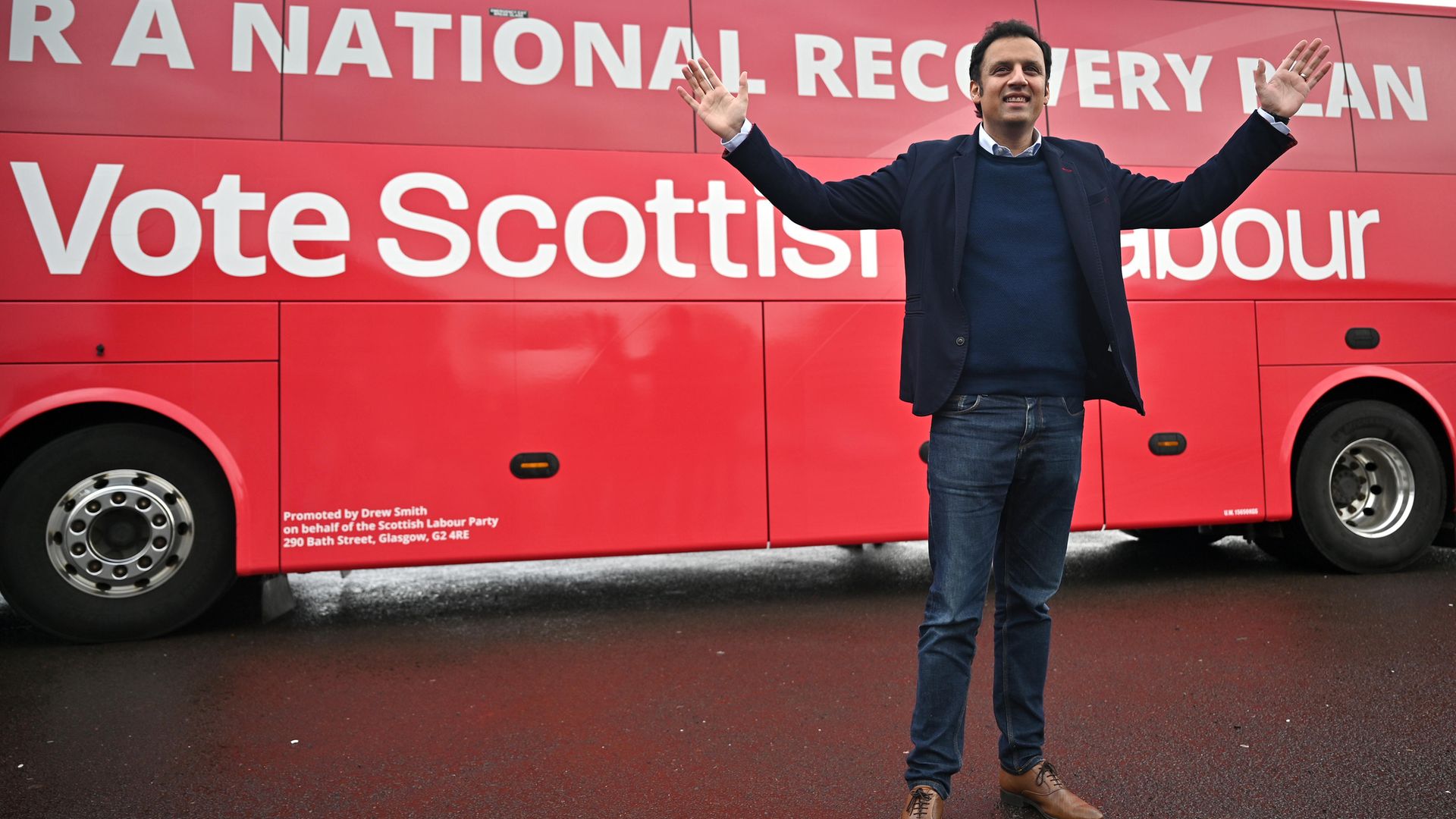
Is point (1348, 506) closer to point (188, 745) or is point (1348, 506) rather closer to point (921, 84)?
point (921, 84)

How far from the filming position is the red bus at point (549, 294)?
4797mm

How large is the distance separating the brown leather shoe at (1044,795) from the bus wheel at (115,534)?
3.91 metres

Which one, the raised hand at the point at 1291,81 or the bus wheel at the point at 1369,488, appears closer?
the raised hand at the point at 1291,81

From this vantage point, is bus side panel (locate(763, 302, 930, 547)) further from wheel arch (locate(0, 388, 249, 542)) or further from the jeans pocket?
the jeans pocket

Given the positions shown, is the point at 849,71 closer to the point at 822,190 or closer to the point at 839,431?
the point at 839,431

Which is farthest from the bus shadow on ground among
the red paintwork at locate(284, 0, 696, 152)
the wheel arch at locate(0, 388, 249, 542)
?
the red paintwork at locate(284, 0, 696, 152)

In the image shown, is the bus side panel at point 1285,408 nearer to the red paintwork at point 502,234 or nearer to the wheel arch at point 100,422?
the red paintwork at point 502,234

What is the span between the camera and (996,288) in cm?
259

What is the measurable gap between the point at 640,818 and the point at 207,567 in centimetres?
315

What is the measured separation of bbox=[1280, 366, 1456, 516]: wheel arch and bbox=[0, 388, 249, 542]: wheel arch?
18.5 feet

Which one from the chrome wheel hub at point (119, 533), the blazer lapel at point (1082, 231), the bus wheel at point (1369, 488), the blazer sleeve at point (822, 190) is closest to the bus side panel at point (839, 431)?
the bus wheel at point (1369, 488)

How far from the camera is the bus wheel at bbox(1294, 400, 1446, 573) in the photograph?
596 centimetres

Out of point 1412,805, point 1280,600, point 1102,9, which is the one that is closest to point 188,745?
point 1412,805

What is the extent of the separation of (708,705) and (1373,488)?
464cm
